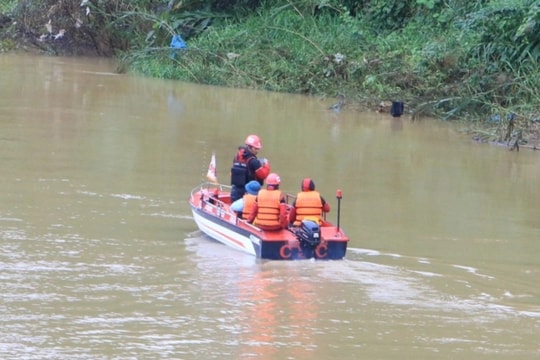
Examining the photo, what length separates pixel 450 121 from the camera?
85.0 ft

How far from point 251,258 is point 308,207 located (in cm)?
92

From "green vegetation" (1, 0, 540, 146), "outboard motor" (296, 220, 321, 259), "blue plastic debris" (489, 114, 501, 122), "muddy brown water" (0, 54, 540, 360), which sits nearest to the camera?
"muddy brown water" (0, 54, 540, 360)

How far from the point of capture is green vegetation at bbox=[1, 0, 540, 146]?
25.7 m

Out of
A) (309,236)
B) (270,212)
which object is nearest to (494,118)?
(270,212)

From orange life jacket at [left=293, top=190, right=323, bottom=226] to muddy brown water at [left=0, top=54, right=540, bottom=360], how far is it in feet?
2.22

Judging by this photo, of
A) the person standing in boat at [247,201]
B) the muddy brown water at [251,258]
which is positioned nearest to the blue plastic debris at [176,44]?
the muddy brown water at [251,258]

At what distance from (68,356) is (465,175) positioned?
11119 millimetres

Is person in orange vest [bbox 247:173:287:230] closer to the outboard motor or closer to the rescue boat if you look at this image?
the rescue boat

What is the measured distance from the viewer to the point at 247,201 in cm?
1328

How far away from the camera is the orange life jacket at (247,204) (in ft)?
43.5

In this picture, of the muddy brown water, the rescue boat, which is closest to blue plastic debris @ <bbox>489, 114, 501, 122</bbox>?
the muddy brown water

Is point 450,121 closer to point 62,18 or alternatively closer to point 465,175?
point 465,175

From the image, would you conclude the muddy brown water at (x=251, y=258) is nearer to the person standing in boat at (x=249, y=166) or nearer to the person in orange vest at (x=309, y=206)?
the person in orange vest at (x=309, y=206)

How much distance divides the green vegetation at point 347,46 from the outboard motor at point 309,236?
1116cm
